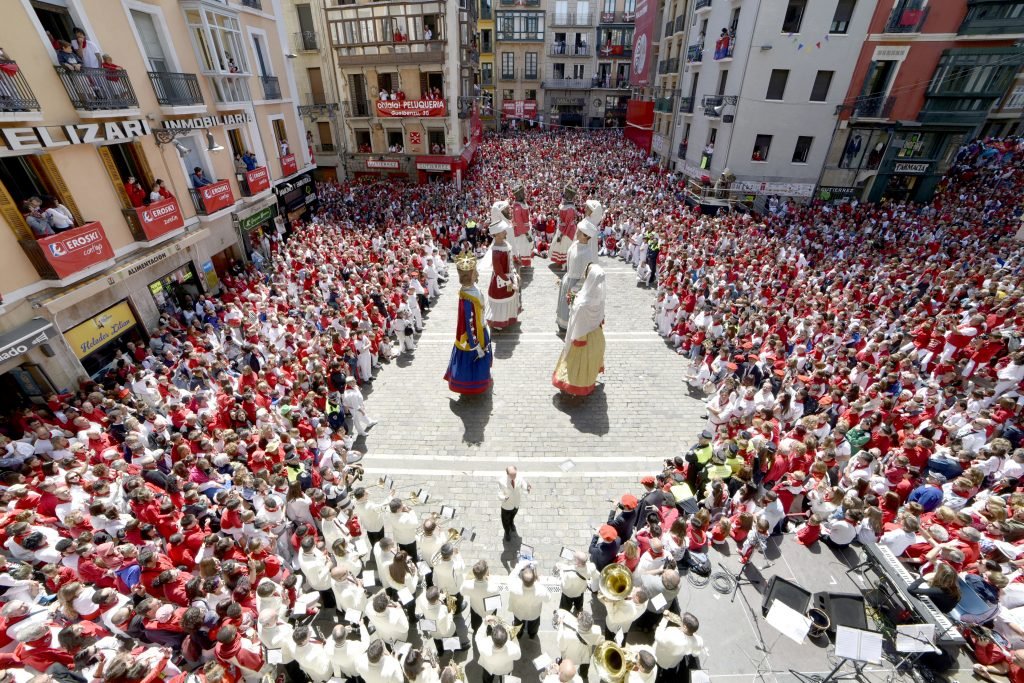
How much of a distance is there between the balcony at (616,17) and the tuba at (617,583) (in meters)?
56.3

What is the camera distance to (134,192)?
1142cm

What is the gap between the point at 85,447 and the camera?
7336 mm

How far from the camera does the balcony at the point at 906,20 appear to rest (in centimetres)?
1998

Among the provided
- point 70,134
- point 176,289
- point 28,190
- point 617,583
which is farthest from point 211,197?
point 617,583

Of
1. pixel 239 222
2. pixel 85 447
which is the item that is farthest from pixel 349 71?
pixel 85 447

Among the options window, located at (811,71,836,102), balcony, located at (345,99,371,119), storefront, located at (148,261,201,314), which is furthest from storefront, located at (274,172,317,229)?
window, located at (811,71,836,102)

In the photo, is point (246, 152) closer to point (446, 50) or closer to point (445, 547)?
point (446, 50)

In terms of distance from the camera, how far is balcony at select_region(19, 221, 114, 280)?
29.2 feet

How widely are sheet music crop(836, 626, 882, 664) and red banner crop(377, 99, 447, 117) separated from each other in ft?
89.3

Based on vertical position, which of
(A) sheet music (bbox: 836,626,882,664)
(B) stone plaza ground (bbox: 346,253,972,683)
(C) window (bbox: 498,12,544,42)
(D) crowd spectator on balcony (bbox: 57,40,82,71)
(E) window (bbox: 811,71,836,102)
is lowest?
(B) stone plaza ground (bbox: 346,253,972,683)

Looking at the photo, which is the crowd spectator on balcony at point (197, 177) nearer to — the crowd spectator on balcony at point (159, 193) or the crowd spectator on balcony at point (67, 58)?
the crowd spectator on balcony at point (159, 193)

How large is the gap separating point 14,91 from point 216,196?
5.86 meters

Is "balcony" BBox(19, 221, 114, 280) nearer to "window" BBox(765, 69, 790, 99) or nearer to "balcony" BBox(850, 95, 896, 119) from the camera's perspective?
"window" BBox(765, 69, 790, 99)

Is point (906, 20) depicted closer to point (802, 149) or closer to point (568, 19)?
point (802, 149)
